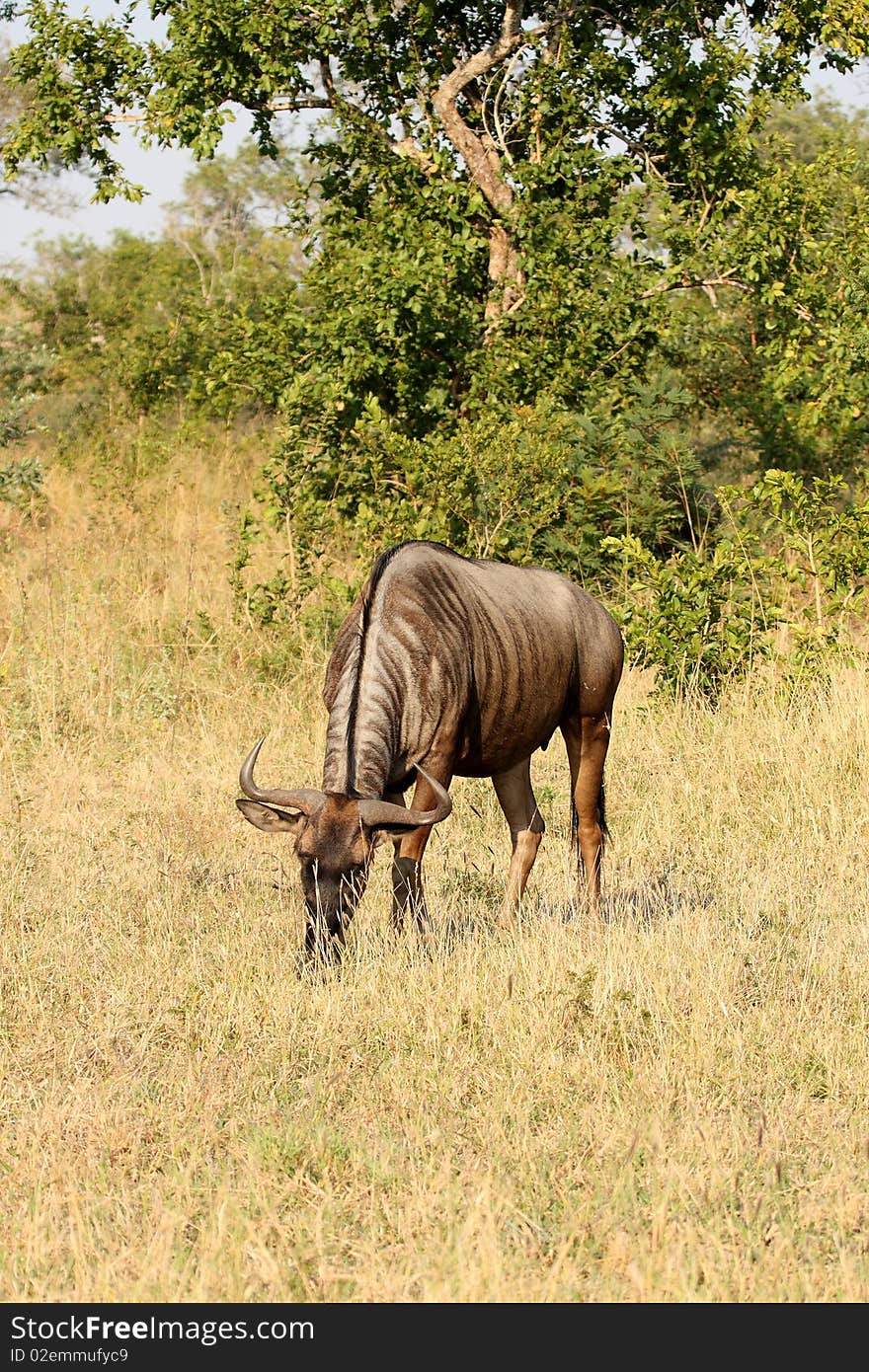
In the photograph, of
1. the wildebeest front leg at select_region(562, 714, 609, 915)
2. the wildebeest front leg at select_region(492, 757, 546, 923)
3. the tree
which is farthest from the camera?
the tree

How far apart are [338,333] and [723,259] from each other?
2.81m

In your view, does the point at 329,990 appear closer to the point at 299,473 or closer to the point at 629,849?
the point at 629,849

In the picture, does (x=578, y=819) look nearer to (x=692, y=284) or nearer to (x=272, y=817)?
(x=272, y=817)

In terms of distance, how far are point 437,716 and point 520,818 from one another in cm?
117

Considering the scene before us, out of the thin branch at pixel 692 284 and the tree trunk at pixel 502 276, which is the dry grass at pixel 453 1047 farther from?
the tree trunk at pixel 502 276

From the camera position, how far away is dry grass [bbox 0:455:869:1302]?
3.47 meters

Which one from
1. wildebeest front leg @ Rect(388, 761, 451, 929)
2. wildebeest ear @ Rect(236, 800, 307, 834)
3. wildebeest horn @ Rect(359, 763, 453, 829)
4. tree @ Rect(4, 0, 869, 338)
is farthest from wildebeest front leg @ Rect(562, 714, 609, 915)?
tree @ Rect(4, 0, 869, 338)

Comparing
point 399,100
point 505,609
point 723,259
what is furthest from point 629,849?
point 399,100

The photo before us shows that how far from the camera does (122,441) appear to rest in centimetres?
1460

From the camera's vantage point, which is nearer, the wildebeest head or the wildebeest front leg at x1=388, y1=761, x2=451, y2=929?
the wildebeest head

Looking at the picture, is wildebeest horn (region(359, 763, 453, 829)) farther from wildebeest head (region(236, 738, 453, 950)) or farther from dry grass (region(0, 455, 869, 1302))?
dry grass (region(0, 455, 869, 1302))

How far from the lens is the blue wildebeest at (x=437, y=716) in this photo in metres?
5.34

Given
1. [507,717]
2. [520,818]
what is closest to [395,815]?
[507,717]

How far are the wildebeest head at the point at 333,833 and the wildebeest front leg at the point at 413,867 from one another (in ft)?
1.37
